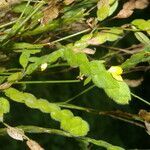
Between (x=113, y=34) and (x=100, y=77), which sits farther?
(x=113, y=34)

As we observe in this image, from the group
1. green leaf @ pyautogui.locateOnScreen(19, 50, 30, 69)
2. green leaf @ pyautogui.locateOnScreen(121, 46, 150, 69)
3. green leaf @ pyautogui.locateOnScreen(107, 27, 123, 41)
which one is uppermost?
green leaf @ pyautogui.locateOnScreen(19, 50, 30, 69)

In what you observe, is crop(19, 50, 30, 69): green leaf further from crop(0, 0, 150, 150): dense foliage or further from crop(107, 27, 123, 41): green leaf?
crop(107, 27, 123, 41): green leaf

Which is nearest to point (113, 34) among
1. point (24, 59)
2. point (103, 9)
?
point (103, 9)

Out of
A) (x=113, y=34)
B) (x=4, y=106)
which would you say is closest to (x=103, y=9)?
(x=113, y=34)

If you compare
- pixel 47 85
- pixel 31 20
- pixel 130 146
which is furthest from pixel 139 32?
pixel 130 146

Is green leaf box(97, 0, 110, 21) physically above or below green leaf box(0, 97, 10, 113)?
above

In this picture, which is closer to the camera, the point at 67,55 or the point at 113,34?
the point at 67,55

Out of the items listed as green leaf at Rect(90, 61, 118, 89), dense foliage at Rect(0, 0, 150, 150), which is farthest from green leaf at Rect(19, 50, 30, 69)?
green leaf at Rect(90, 61, 118, 89)

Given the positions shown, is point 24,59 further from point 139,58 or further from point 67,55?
point 139,58

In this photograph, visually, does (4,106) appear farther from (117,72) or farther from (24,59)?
(117,72)

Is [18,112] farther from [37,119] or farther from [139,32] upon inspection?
[139,32]

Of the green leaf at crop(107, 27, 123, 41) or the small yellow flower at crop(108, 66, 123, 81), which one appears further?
the green leaf at crop(107, 27, 123, 41)
